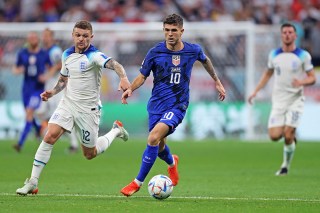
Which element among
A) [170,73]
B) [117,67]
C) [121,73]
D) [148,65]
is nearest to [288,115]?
[170,73]

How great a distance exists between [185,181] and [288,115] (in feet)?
9.47

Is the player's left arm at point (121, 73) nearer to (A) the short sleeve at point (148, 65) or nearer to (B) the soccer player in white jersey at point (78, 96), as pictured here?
(B) the soccer player in white jersey at point (78, 96)

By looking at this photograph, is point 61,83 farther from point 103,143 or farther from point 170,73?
point 170,73

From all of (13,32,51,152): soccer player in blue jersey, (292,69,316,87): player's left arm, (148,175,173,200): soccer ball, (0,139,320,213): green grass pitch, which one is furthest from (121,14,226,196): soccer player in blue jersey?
(13,32,51,152): soccer player in blue jersey

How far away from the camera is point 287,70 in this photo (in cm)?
1752

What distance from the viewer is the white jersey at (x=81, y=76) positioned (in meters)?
12.9

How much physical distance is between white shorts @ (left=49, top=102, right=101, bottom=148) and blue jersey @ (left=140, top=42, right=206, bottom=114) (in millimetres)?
917

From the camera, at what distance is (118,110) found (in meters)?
27.9

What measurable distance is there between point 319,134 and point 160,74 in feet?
48.5

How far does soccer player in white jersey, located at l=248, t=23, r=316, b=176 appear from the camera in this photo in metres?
17.2

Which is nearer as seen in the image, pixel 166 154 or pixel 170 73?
pixel 170 73

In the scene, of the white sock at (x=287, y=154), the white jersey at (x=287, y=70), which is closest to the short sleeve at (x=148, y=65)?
the white sock at (x=287, y=154)

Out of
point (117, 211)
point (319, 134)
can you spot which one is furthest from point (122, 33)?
point (117, 211)

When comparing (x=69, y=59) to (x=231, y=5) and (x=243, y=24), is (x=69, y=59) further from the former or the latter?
(x=231, y=5)
